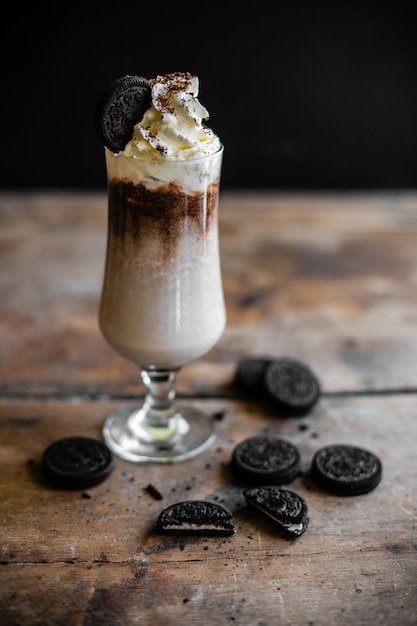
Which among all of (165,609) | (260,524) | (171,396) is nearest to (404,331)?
(171,396)

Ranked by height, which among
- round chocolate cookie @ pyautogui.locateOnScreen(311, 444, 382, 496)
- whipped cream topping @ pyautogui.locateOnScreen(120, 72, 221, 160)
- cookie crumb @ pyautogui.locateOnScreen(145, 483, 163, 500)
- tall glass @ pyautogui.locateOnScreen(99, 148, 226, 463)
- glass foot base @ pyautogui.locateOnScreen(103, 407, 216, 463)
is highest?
whipped cream topping @ pyautogui.locateOnScreen(120, 72, 221, 160)

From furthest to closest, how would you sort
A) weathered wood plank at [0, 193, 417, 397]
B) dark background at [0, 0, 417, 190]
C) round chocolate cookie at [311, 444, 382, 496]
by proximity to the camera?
dark background at [0, 0, 417, 190] → weathered wood plank at [0, 193, 417, 397] → round chocolate cookie at [311, 444, 382, 496]

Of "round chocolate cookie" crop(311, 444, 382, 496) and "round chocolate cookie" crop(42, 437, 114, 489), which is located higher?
"round chocolate cookie" crop(311, 444, 382, 496)

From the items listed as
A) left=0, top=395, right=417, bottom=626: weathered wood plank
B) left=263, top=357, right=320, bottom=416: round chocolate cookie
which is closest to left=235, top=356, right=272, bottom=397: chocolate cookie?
left=263, top=357, right=320, bottom=416: round chocolate cookie

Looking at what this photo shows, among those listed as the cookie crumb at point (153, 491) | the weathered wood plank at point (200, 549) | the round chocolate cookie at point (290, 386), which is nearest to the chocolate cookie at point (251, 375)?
the round chocolate cookie at point (290, 386)

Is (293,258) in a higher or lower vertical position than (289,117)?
lower

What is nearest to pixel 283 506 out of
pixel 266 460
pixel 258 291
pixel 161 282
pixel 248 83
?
pixel 266 460

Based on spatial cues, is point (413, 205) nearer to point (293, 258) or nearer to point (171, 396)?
point (293, 258)

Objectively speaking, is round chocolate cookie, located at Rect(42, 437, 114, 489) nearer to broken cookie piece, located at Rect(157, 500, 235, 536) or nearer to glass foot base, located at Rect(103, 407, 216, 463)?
glass foot base, located at Rect(103, 407, 216, 463)
